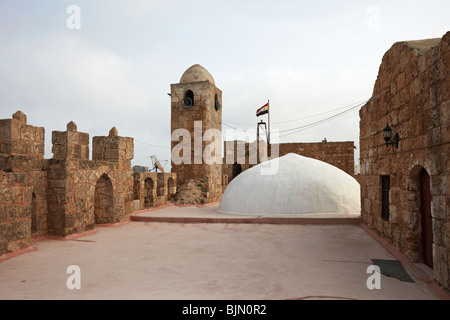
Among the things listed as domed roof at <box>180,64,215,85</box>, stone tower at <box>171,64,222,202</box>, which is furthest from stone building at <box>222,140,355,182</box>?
domed roof at <box>180,64,215,85</box>

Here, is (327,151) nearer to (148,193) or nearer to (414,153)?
(148,193)

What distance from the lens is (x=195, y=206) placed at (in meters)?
14.1

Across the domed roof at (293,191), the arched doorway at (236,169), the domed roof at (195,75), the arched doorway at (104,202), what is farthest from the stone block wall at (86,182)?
the arched doorway at (236,169)

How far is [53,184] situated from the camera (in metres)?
7.62

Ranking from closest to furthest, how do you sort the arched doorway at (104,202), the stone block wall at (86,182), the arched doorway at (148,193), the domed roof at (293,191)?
the stone block wall at (86,182), the arched doorway at (104,202), the domed roof at (293,191), the arched doorway at (148,193)

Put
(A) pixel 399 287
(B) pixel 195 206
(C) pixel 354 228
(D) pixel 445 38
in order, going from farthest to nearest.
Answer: (B) pixel 195 206, (C) pixel 354 228, (A) pixel 399 287, (D) pixel 445 38

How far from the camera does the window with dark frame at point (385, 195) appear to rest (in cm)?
623

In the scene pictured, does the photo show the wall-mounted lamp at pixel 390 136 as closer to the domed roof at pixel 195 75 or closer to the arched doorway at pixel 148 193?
the arched doorway at pixel 148 193

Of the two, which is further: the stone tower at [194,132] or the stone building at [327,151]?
the stone building at [327,151]

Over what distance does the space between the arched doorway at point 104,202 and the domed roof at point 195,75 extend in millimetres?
8009
